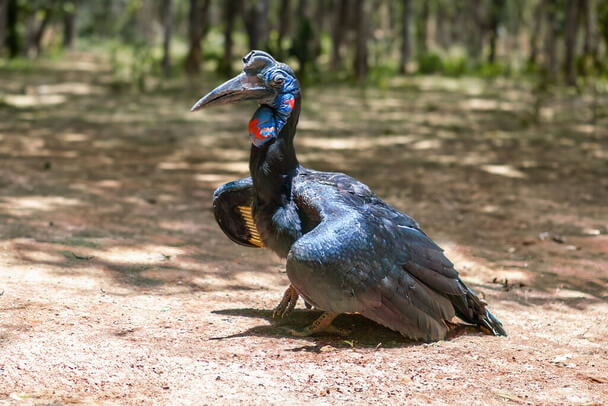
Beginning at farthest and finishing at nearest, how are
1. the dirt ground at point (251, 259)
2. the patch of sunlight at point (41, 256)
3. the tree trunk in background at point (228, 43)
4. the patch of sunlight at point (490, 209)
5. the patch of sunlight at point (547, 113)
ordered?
1. the tree trunk in background at point (228, 43)
2. the patch of sunlight at point (547, 113)
3. the patch of sunlight at point (490, 209)
4. the patch of sunlight at point (41, 256)
5. the dirt ground at point (251, 259)

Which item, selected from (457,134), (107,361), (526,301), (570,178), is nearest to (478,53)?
(457,134)

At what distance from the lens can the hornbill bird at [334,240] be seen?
3826 millimetres

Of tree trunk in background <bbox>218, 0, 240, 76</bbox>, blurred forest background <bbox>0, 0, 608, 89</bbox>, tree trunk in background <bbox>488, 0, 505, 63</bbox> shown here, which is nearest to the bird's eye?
blurred forest background <bbox>0, 0, 608, 89</bbox>

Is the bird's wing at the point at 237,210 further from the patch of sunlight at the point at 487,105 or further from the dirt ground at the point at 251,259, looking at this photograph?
the patch of sunlight at the point at 487,105

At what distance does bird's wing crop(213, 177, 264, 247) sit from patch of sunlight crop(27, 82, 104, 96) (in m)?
11.1

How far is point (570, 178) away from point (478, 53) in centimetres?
1866

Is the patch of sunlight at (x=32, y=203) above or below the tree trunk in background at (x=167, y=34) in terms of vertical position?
below

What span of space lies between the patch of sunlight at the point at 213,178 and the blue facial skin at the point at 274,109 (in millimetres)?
4580

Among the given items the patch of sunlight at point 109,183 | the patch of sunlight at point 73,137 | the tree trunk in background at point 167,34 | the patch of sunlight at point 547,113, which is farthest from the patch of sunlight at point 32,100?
the patch of sunlight at point 547,113

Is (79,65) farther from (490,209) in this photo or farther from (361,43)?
(490,209)

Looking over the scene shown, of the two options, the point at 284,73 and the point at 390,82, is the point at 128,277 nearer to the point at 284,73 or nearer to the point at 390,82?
the point at 284,73

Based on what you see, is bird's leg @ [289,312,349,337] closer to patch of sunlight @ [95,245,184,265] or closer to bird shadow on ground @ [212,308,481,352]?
bird shadow on ground @ [212,308,481,352]

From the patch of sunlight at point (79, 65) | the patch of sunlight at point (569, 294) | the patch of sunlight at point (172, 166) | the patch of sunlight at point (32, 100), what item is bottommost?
the patch of sunlight at point (569, 294)

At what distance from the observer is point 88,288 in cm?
477
